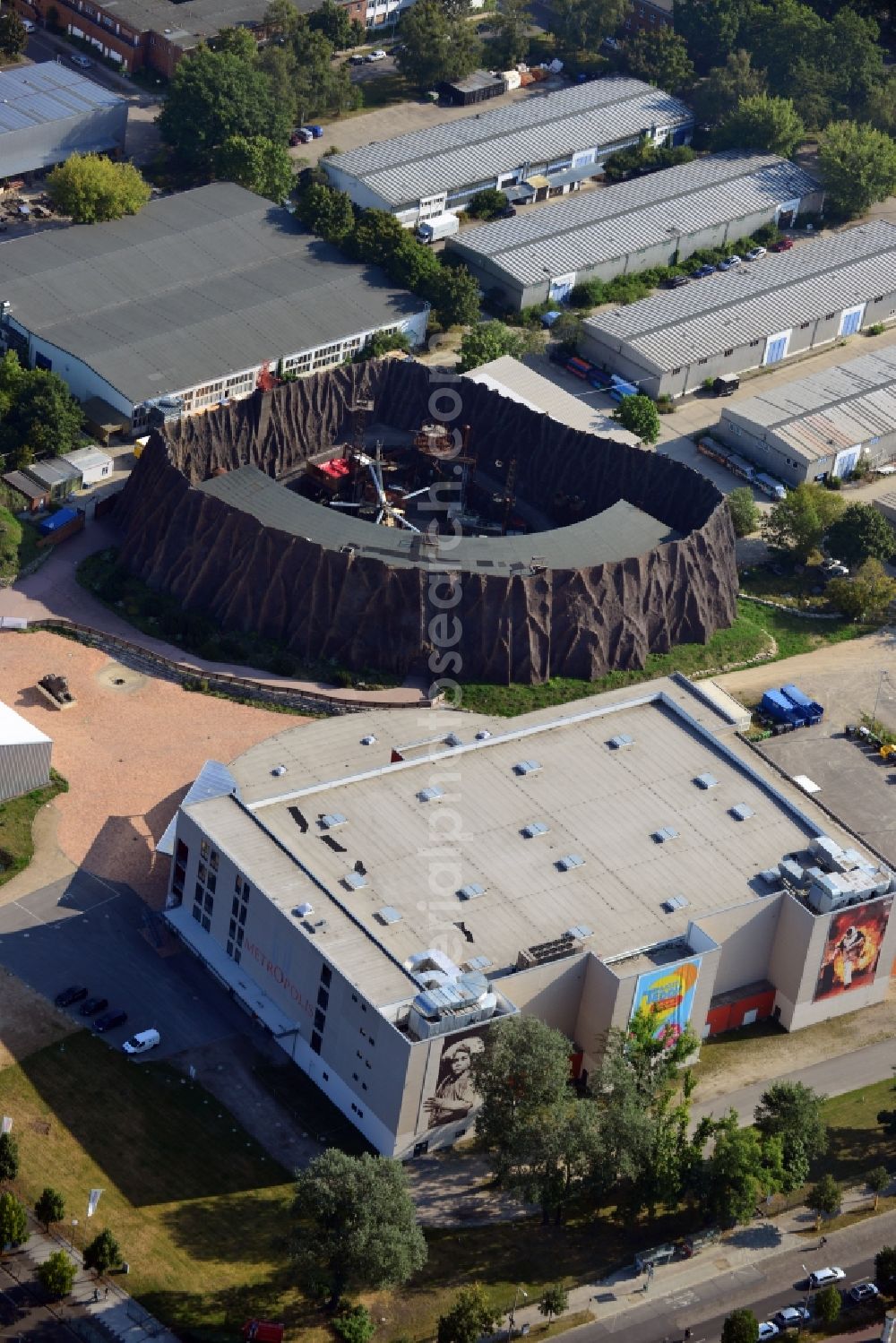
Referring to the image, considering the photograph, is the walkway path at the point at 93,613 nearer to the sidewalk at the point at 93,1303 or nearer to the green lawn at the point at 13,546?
the green lawn at the point at 13,546

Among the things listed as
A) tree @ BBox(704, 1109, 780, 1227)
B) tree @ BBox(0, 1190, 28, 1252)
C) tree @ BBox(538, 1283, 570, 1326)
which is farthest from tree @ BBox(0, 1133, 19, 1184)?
tree @ BBox(704, 1109, 780, 1227)

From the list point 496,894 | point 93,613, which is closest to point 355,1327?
point 496,894

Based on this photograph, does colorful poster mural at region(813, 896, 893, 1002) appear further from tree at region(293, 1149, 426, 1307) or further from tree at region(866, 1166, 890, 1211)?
tree at region(293, 1149, 426, 1307)

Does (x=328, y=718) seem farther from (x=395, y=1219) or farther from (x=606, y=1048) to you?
(x=395, y=1219)

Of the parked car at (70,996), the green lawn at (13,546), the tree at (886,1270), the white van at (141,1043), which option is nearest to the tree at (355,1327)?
the white van at (141,1043)

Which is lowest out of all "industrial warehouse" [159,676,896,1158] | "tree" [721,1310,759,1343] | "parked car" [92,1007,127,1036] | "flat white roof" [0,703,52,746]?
"parked car" [92,1007,127,1036]

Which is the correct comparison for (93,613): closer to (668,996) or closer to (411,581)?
(411,581)
